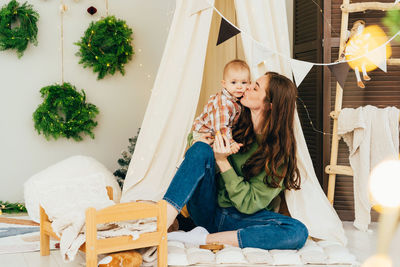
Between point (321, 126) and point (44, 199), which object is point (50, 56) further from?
point (321, 126)

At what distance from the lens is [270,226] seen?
2033 mm

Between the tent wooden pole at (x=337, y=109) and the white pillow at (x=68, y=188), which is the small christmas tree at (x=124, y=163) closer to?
the white pillow at (x=68, y=188)

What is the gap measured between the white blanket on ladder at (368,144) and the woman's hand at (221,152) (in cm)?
101

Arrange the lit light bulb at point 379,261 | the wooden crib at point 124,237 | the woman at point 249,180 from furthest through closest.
A: the woman at point 249,180
the wooden crib at point 124,237
the lit light bulb at point 379,261

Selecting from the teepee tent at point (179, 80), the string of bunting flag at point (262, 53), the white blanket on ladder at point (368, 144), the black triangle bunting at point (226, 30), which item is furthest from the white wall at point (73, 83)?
the white blanket on ladder at point (368, 144)

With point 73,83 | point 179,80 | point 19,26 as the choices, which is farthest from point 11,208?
point 179,80

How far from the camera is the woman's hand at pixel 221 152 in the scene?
2.07 meters

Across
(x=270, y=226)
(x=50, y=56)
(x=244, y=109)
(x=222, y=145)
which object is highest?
(x=50, y=56)

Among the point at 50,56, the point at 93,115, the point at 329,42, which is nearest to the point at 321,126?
the point at 329,42

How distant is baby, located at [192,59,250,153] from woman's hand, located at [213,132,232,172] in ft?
0.48

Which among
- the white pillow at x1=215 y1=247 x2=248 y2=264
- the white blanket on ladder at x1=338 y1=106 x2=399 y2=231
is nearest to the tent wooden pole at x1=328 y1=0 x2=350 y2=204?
the white blanket on ladder at x1=338 y1=106 x2=399 y2=231

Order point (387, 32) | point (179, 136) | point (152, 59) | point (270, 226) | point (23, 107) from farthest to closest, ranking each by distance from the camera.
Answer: point (152, 59), point (23, 107), point (387, 32), point (179, 136), point (270, 226)

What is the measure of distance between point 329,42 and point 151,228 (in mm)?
1861

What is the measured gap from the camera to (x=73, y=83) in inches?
137
